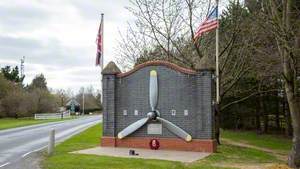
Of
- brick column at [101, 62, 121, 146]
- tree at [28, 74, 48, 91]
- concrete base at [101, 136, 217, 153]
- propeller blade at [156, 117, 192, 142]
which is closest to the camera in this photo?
concrete base at [101, 136, 217, 153]

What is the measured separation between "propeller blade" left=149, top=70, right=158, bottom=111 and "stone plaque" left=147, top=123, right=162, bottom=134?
0.75m

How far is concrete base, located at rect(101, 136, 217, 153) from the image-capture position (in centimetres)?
2220

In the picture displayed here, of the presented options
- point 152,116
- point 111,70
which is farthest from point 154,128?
point 111,70

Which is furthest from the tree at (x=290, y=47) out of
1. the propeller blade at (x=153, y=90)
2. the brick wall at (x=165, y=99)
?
the propeller blade at (x=153, y=90)

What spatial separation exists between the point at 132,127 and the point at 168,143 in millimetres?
1834

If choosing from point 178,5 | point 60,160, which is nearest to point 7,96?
point 178,5

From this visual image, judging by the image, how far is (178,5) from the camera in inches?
1189

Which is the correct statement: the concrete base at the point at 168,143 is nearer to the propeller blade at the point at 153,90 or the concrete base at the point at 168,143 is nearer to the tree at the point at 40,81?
the propeller blade at the point at 153,90

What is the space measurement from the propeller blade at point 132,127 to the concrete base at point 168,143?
0.27 m

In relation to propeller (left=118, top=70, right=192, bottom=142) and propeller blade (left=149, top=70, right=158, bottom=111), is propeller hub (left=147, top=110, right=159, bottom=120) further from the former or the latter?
propeller blade (left=149, top=70, right=158, bottom=111)

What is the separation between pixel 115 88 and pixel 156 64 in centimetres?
236

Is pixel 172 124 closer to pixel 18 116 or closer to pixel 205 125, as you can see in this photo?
pixel 205 125

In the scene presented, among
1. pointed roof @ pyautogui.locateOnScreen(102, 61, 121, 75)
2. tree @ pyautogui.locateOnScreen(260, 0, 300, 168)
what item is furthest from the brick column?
tree @ pyautogui.locateOnScreen(260, 0, 300, 168)

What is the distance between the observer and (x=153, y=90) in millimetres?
23297
